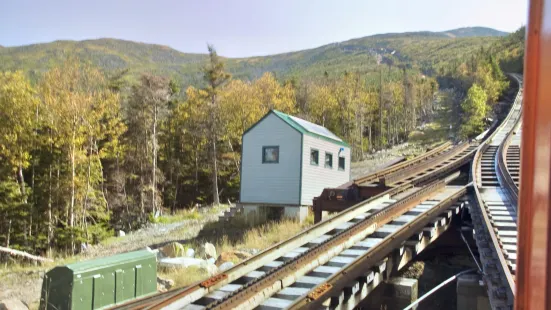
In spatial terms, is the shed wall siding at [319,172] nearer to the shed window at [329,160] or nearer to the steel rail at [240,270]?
the shed window at [329,160]

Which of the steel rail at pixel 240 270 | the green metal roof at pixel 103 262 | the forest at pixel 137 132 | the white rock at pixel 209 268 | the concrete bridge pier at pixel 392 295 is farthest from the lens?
the forest at pixel 137 132

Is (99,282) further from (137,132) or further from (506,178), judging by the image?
(137,132)

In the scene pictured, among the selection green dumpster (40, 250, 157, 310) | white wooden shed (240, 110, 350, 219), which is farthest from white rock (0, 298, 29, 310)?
white wooden shed (240, 110, 350, 219)

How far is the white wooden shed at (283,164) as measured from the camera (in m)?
22.1

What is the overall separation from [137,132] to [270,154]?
848 inches

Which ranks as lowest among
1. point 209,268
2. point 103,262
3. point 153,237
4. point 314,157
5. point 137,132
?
point 153,237

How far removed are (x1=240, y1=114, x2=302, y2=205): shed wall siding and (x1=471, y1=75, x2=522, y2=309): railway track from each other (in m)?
7.75

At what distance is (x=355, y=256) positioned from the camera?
25.8 feet

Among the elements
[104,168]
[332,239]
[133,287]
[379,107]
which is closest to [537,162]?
[332,239]

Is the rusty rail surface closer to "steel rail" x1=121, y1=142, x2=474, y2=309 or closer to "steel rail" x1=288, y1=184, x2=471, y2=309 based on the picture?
"steel rail" x1=121, y1=142, x2=474, y2=309

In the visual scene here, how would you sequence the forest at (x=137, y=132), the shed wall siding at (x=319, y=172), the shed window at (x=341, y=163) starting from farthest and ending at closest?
the forest at (x=137, y=132) → the shed window at (x=341, y=163) → the shed wall siding at (x=319, y=172)

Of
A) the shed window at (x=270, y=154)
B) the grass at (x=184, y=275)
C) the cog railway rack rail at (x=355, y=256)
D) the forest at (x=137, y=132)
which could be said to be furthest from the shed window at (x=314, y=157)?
the forest at (x=137, y=132)

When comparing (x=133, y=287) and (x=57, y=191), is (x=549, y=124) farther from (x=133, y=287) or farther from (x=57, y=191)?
(x=57, y=191)

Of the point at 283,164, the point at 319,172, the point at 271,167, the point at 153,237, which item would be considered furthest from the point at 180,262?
the point at 319,172
